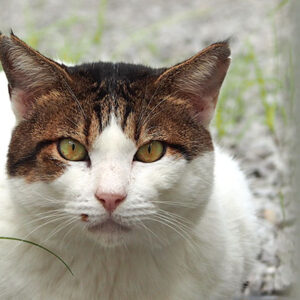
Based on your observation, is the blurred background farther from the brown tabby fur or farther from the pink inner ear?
the pink inner ear

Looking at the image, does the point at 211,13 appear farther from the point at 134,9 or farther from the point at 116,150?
the point at 116,150

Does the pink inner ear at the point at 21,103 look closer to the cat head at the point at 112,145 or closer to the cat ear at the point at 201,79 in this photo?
the cat head at the point at 112,145

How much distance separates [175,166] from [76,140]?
35 centimetres

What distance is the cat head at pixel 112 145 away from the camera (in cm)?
189

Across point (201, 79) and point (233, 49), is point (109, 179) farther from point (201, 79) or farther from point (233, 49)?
point (233, 49)

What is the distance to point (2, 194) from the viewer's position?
231cm

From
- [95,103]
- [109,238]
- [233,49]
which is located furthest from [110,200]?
[233,49]

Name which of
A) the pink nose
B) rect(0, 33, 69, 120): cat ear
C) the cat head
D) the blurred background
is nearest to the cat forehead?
the cat head

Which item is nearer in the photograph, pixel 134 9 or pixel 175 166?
pixel 175 166

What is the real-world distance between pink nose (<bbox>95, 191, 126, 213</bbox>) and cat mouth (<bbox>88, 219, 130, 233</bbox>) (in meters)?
0.07

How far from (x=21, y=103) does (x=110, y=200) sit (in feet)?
1.98

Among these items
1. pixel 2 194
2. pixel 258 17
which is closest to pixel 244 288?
pixel 2 194

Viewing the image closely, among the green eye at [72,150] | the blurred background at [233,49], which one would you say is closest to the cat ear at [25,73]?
the green eye at [72,150]

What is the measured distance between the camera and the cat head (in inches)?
74.5
